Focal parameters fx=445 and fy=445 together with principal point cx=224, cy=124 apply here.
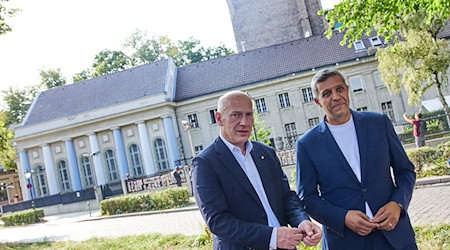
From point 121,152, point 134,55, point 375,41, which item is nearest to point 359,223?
point 375,41

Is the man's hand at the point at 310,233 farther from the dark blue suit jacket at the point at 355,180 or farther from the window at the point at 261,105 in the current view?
the window at the point at 261,105

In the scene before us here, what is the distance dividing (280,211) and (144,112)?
113 ft

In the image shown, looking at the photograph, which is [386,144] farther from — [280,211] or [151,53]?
[151,53]

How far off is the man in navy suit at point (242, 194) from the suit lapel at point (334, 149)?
0.40 m

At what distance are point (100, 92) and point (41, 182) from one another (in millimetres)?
9943

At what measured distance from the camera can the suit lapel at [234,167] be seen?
2.95 meters

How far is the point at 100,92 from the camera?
135 ft

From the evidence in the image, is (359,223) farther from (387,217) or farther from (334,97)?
(334,97)

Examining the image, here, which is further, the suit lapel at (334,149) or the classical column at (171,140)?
the classical column at (171,140)

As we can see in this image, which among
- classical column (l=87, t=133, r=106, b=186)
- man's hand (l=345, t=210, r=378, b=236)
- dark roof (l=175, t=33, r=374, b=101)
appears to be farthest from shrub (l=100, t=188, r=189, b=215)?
dark roof (l=175, t=33, r=374, b=101)

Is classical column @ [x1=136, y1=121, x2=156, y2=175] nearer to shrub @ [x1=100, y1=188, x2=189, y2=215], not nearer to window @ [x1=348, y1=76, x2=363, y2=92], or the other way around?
shrub @ [x1=100, y1=188, x2=189, y2=215]

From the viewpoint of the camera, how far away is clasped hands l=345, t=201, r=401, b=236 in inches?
114

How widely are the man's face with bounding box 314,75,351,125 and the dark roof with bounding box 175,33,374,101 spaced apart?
32242 millimetres

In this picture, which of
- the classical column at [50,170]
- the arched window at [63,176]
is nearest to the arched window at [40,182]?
the classical column at [50,170]
